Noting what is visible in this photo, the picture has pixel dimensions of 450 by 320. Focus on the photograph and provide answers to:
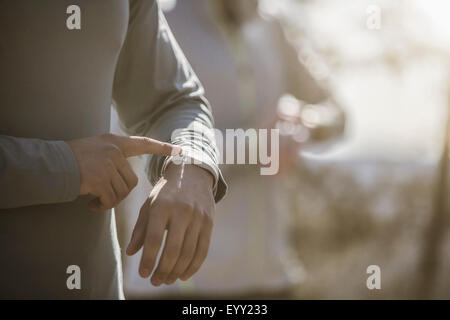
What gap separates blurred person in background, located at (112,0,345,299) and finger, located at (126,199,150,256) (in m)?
0.60

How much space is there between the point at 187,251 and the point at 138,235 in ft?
0.15

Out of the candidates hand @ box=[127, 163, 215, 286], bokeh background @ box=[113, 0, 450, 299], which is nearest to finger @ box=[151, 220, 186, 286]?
hand @ box=[127, 163, 215, 286]

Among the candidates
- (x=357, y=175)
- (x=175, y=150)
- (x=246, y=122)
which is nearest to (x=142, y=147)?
(x=175, y=150)

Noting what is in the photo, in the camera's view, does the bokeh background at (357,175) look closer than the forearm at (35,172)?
No

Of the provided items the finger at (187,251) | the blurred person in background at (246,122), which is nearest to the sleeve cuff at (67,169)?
the finger at (187,251)

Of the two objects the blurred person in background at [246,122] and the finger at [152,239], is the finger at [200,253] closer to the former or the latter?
the finger at [152,239]

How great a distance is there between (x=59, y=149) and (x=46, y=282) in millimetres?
152

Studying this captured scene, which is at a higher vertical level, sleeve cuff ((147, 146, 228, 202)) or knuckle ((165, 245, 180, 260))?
sleeve cuff ((147, 146, 228, 202))

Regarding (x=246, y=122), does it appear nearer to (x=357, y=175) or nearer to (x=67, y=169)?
(x=67, y=169)

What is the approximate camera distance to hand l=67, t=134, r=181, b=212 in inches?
18.1

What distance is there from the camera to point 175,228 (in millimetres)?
456

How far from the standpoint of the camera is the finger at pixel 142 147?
1.59ft

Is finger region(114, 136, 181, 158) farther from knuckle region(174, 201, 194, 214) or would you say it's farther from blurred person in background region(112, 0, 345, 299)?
blurred person in background region(112, 0, 345, 299)

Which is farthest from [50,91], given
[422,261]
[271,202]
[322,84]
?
[422,261]
